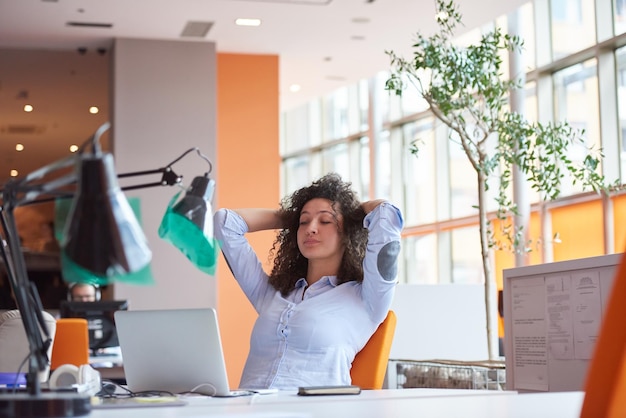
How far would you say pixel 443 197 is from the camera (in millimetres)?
11305

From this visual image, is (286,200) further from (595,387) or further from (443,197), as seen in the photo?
(443,197)

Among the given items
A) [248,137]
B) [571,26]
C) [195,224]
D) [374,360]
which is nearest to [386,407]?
[195,224]

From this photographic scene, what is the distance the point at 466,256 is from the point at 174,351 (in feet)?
28.3

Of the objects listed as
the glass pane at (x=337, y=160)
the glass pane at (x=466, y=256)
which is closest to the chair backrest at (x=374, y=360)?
the glass pane at (x=466, y=256)

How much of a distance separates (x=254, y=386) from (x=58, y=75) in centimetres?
689

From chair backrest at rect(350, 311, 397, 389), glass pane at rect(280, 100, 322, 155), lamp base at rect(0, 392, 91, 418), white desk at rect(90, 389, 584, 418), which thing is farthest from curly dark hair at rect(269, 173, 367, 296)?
glass pane at rect(280, 100, 322, 155)

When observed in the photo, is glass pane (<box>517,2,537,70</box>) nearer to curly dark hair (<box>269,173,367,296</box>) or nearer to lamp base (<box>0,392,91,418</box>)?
curly dark hair (<box>269,173,367,296</box>)

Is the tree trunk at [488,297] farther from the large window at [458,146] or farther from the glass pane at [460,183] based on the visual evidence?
the glass pane at [460,183]

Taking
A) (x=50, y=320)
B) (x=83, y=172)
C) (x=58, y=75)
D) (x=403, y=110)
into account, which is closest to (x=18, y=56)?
(x=58, y=75)

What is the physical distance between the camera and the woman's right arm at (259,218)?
401 centimetres

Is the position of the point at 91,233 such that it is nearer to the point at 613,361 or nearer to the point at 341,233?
the point at 613,361

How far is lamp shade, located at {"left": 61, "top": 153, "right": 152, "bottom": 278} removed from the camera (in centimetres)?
140

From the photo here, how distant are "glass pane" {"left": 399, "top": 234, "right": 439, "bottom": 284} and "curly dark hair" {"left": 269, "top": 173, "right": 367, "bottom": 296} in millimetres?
7629

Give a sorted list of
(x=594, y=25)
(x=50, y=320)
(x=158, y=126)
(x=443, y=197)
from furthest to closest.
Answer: (x=443, y=197)
(x=158, y=126)
(x=594, y=25)
(x=50, y=320)
